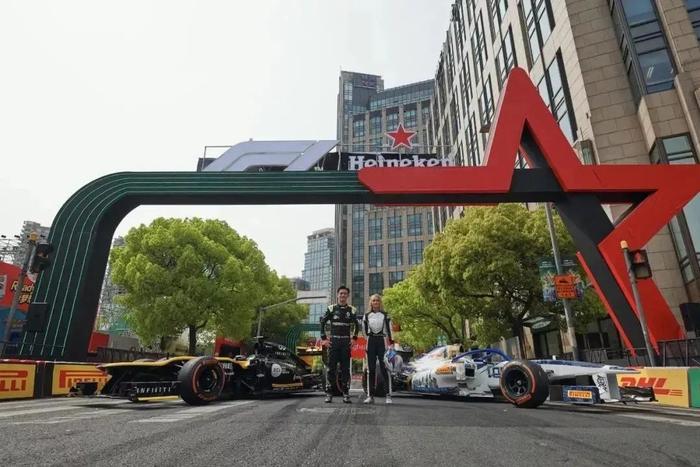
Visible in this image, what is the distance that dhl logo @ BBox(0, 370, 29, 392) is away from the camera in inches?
333

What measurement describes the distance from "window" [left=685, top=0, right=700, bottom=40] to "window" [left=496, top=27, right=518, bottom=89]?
384 inches

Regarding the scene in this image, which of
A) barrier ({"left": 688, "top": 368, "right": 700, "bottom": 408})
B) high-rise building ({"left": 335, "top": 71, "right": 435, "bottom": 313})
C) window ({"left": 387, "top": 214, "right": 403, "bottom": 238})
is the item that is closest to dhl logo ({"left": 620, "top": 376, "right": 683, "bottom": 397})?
barrier ({"left": 688, "top": 368, "right": 700, "bottom": 408})

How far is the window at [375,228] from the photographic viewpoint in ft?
264

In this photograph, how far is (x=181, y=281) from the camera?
22594mm

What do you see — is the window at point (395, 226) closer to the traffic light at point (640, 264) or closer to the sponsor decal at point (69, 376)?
the traffic light at point (640, 264)

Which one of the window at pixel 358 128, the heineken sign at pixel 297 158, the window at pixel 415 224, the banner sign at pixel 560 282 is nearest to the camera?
the banner sign at pixel 560 282

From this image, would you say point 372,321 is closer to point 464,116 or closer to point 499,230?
point 499,230

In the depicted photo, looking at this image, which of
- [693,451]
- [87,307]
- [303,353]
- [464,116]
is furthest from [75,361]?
[464,116]

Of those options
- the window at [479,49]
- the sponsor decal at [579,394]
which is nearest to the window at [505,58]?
the window at [479,49]

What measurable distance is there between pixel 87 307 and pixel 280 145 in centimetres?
805

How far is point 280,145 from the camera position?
14.6 meters

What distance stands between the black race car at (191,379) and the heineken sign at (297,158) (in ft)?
25.3

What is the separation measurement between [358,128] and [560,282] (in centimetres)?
8888

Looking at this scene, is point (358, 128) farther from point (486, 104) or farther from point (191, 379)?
point (191, 379)
